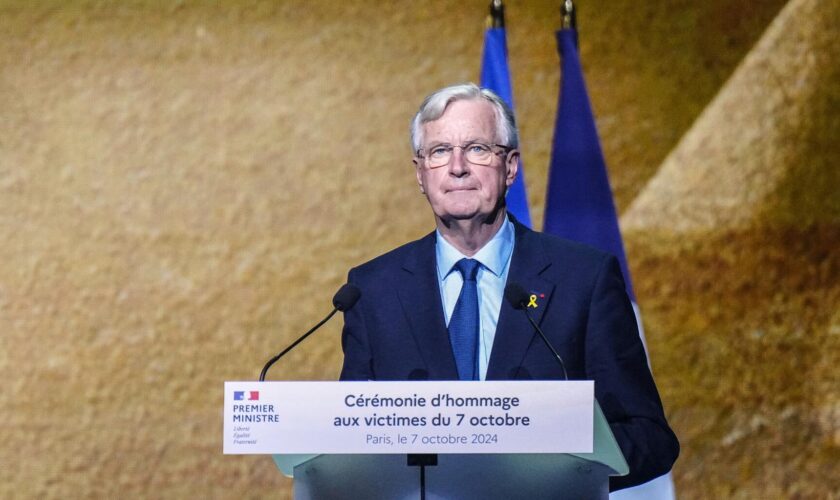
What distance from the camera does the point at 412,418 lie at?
1926 millimetres

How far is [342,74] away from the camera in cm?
480

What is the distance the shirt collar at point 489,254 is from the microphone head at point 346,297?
0.35 metres

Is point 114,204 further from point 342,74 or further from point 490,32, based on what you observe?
point 490,32

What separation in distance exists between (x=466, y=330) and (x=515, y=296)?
0.31 metres

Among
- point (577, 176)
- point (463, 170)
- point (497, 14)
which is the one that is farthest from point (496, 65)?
point (463, 170)

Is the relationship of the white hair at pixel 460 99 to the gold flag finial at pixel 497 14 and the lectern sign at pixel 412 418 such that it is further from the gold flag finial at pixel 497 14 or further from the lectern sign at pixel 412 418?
the gold flag finial at pixel 497 14

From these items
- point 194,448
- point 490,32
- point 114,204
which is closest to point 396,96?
point 490,32

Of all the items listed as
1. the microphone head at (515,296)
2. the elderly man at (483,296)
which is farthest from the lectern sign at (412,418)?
the elderly man at (483,296)

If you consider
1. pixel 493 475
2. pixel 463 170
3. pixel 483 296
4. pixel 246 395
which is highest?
pixel 463 170

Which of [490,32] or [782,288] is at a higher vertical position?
[490,32]

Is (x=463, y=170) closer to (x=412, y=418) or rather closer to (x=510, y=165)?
(x=510, y=165)

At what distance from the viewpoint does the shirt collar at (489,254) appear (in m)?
2.64

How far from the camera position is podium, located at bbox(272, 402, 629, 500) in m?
1.96

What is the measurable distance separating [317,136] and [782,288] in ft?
6.89
